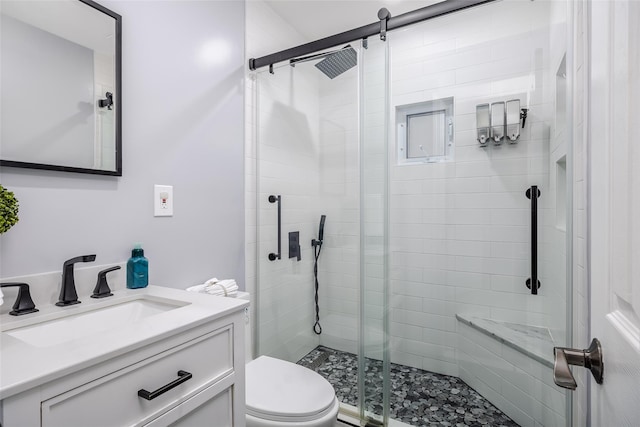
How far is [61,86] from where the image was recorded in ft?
3.60

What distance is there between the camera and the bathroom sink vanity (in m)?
0.61

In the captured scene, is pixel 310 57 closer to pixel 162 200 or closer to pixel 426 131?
pixel 426 131

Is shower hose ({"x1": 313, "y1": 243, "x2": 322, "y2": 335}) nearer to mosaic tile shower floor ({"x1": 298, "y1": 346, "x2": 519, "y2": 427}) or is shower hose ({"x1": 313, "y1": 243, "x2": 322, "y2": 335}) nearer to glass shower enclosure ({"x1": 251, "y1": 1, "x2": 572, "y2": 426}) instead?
glass shower enclosure ({"x1": 251, "y1": 1, "x2": 572, "y2": 426})

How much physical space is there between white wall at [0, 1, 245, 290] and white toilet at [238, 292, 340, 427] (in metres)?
0.56

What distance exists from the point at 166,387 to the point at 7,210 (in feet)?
2.10

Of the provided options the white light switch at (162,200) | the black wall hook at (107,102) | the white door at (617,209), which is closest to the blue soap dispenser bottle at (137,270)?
the white light switch at (162,200)

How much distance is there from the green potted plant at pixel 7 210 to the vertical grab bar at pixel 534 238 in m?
2.09

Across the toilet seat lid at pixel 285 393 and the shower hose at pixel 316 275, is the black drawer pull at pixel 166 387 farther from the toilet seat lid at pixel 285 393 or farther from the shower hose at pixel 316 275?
the shower hose at pixel 316 275

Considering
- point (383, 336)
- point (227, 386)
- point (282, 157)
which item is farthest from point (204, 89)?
point (383, 336)

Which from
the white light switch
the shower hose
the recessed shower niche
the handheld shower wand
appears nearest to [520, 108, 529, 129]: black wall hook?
the recessed shower niche

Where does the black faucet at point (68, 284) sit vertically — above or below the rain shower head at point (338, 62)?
below

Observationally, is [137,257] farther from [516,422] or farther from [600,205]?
[516,422]

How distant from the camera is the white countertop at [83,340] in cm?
60

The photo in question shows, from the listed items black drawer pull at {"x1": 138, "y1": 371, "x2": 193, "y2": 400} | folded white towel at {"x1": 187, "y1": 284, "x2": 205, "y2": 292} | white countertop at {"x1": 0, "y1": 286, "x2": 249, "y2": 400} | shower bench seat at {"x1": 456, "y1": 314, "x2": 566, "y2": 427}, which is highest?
white countertop at {"x1": 0, "y1": 286, "x2": 249, "y2": 400}
